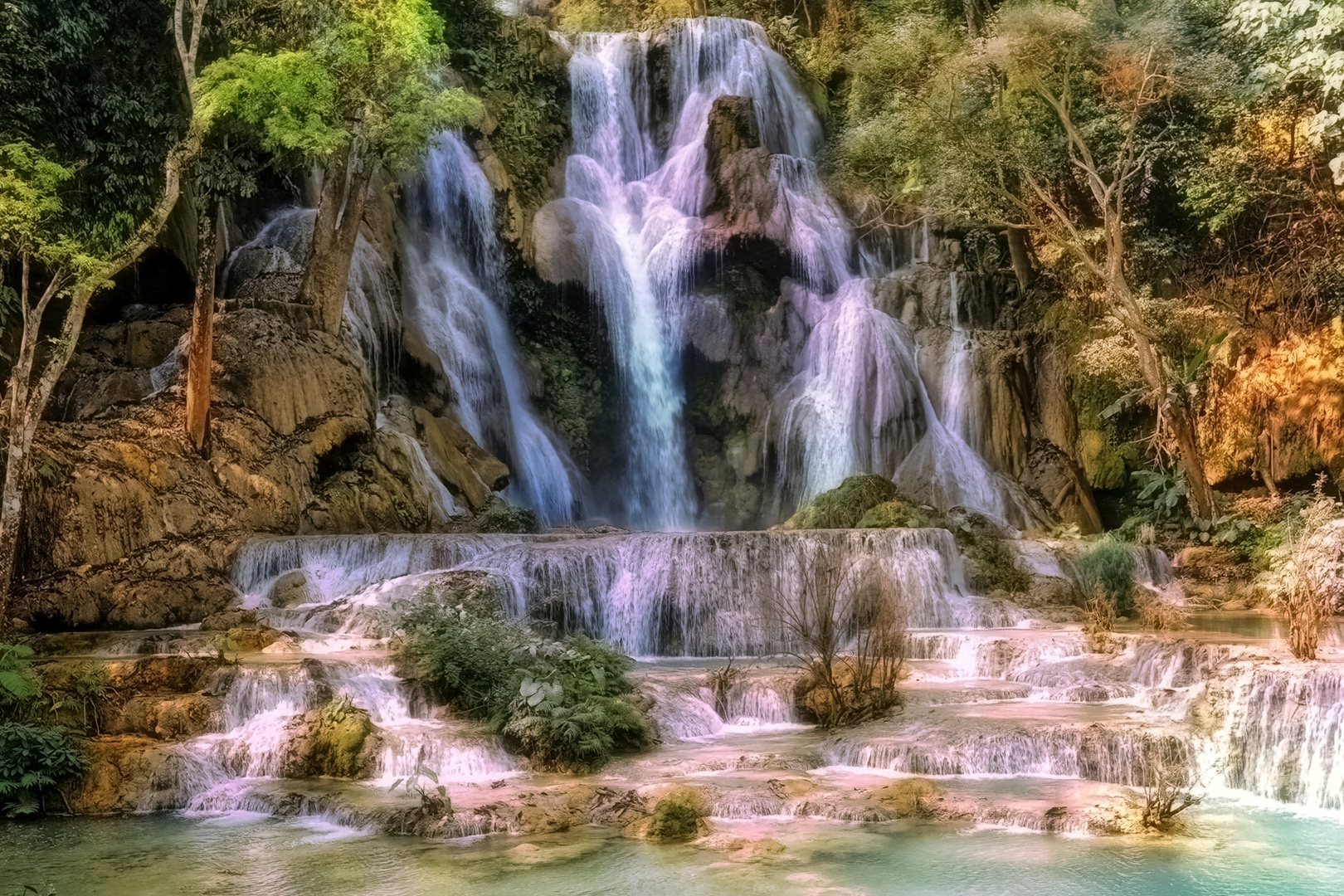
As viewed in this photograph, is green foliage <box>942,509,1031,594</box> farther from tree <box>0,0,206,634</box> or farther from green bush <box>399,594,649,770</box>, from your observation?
tree <box>0,0,206,634</box>

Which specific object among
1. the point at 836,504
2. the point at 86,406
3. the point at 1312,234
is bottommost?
the point at 836,504

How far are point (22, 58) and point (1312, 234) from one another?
19572 mm

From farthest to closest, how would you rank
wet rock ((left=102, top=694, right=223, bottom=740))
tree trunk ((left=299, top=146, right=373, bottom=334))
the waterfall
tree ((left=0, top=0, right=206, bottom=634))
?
the waterfall → tree trunk ((left=299, top=146, right=373, bottom=334)) → tree ((left=0, top=0, right=206, bottom=634)) → wet rock ((left=102, top=694, right=223, bottom=740))

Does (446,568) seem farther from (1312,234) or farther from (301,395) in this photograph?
(1312,234)

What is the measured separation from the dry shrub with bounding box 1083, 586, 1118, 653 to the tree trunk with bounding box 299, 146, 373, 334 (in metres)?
12.3

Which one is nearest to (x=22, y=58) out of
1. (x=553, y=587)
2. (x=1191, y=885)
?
(x=553, y=587)

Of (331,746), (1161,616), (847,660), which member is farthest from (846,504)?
(331,746)

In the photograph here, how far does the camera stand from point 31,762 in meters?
9.33

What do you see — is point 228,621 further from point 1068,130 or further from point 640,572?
point 1068,130

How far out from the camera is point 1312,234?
61.8 feet

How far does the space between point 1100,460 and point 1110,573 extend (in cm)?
661

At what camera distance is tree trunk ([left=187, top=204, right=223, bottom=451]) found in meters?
15.9

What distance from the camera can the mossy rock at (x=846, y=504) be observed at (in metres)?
18.8

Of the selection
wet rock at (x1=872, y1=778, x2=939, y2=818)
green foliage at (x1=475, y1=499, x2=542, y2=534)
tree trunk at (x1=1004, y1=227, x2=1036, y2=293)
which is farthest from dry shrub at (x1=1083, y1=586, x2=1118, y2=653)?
tree trunk at (x1=1004, y1=227, x2=1036, y2=293)
